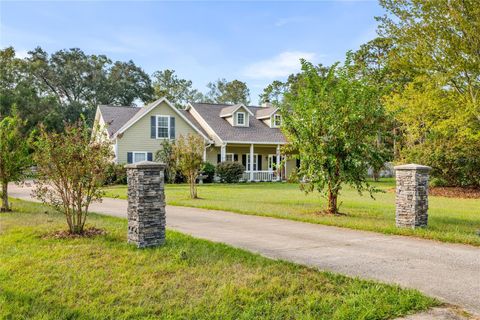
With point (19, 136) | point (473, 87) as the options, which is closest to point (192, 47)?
point (19, 136)

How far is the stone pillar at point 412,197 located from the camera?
9.18 m

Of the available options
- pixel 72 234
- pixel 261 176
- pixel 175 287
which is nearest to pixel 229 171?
pixel 261 176

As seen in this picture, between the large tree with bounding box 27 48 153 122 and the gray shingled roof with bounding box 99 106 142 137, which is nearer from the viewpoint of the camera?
the gray shingled roof with bounding box 99 106 142 137

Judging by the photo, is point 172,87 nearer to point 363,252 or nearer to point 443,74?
point 443,74

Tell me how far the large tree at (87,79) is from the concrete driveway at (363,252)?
42114 mm

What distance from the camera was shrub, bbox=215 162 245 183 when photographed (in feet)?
93.7

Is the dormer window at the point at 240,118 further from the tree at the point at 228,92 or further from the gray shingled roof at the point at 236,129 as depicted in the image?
the tree at the point at 228,92

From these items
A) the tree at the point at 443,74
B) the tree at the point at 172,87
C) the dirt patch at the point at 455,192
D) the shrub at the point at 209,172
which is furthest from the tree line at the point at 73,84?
the dirt patch at the point at 455,192

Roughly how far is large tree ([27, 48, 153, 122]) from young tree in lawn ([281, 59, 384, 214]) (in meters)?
40.6

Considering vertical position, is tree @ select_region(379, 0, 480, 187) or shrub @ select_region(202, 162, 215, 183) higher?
tree @ select_region(379, 0, 480, 187)

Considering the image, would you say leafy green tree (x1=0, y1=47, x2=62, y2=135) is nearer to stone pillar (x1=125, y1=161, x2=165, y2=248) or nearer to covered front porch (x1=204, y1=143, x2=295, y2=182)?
covered front porch (x1=204, y1=143, x2=295, y2=182)

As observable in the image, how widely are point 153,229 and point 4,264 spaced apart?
7.36 ft

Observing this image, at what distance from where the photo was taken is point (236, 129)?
32.7 m

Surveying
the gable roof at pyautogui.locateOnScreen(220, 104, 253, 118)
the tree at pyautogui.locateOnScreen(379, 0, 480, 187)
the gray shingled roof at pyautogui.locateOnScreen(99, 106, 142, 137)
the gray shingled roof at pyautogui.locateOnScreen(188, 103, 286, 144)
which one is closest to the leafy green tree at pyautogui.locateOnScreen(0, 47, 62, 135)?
the gray shingled roof at pyautogui.locateOnScreen(99, 106, 142, 137)
